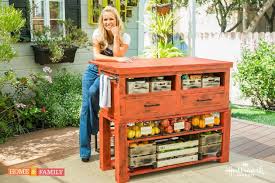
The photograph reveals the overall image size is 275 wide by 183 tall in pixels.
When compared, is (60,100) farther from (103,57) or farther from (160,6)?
(160,6)

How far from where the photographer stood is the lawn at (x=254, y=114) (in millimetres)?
6910

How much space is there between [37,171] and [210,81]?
83.9 inches

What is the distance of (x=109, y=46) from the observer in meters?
4.45

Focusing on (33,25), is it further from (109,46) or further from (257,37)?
(257,37)

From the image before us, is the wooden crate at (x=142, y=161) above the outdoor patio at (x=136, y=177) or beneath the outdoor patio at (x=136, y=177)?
above

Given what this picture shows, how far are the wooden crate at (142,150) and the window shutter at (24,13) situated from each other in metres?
3.16

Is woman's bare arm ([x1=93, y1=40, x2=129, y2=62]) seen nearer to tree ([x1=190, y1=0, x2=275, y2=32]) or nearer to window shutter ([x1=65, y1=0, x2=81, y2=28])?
window shutter ([x1=65, y1=0, x2=81, y2=28])

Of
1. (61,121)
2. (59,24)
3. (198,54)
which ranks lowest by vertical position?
(61,121)

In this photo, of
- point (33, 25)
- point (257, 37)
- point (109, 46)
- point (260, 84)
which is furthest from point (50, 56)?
point (257, 37)

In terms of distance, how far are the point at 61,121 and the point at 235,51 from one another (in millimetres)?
4959

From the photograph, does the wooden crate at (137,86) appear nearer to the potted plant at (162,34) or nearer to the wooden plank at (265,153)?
the wooden plank at (265,153)

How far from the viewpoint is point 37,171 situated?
14.2 feet

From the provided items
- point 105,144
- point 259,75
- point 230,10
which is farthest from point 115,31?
point 230,10

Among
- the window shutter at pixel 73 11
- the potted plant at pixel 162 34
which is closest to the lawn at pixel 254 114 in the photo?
the potted plant at pixel 162 34
